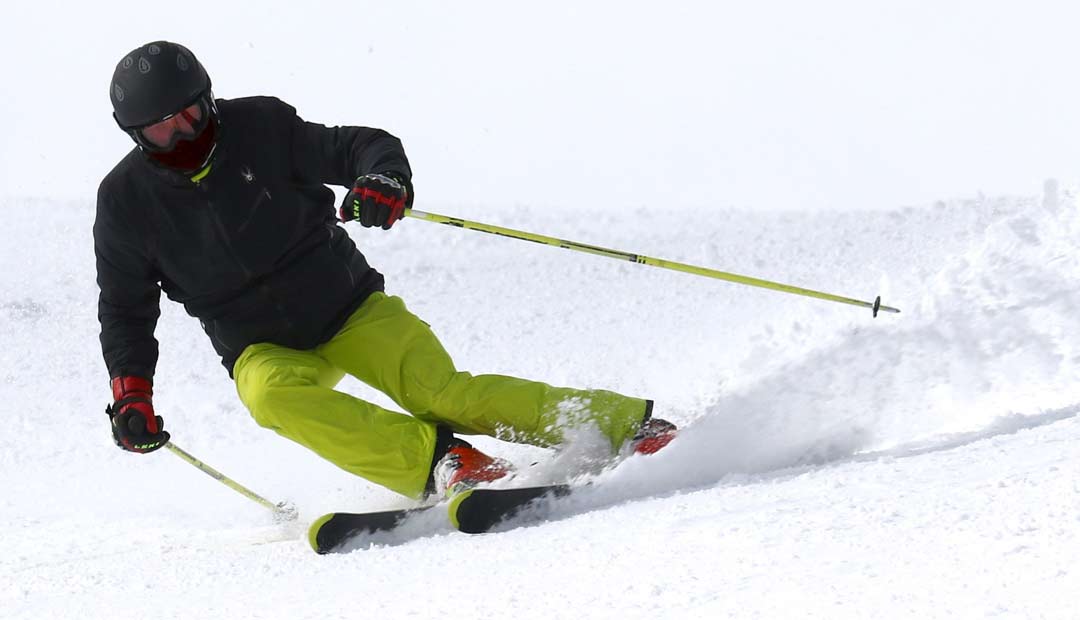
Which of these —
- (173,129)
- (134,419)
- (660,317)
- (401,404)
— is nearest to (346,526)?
(401,404)

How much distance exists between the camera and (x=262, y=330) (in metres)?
3.92

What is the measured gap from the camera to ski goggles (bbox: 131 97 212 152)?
139 inches

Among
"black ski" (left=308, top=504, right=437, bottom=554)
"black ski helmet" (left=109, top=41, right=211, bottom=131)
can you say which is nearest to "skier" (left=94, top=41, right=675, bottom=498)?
"black ski helmet" (left=109, top=41, right=211, bottom=131)

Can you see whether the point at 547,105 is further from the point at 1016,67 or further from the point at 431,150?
the point at 1016,67

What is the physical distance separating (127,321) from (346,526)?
1.14 metres

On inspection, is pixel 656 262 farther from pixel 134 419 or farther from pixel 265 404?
pixel 134 419

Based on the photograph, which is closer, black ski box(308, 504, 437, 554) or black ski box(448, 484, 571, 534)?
black ski box(448, 484, 571, 534)

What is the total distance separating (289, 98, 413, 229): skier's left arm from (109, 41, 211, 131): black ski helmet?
432mm

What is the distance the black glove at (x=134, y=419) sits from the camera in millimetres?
3719

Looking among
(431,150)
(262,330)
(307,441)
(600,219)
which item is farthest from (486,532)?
(431,150)

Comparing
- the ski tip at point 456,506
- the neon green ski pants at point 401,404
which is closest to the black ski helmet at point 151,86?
the neon green ski pants at point 401,404

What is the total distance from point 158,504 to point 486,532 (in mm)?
2318

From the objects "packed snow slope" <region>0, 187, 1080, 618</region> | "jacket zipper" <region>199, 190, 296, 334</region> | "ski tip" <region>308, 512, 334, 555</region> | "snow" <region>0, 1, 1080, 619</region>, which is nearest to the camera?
"packed snow slope" <region>0, 187, 1080, 618</region>

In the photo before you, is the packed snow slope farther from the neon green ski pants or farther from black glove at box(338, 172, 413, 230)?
black glove at box(338, 172, 413, 230)
